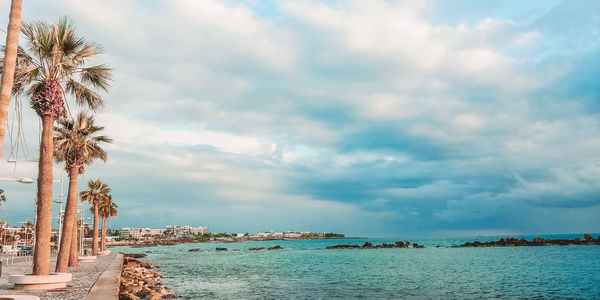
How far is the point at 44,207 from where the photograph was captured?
18.0m

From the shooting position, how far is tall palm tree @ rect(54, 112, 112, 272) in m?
24.6

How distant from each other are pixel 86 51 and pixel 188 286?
2105 cm

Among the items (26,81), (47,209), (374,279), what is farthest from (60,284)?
Result: (374,279)

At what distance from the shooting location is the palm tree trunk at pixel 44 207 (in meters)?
17.9

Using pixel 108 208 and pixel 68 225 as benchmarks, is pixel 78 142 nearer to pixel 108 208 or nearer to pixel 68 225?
pixel 68 225

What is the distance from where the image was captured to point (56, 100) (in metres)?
18.4

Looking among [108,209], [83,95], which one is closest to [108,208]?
[108,209]

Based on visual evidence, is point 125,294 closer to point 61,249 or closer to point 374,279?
point 61,249

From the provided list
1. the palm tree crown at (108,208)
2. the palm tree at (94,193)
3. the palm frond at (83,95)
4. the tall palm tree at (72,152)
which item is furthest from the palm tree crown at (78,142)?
the palm tree crown at (108,208)

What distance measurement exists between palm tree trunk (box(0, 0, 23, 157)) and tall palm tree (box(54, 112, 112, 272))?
15719mm

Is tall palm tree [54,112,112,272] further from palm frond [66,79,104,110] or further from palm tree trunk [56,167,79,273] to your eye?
palm frond [66,79,104,110]

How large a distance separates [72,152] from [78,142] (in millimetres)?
809

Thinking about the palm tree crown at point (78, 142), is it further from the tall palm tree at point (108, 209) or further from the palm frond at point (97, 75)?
the tall palm tree at point (108, 209)

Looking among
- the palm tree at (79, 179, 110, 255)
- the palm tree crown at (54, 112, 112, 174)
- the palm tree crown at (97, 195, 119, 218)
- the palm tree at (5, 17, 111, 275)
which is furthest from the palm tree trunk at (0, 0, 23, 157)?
the palm tree crown at (97, 195, 119, 218)
